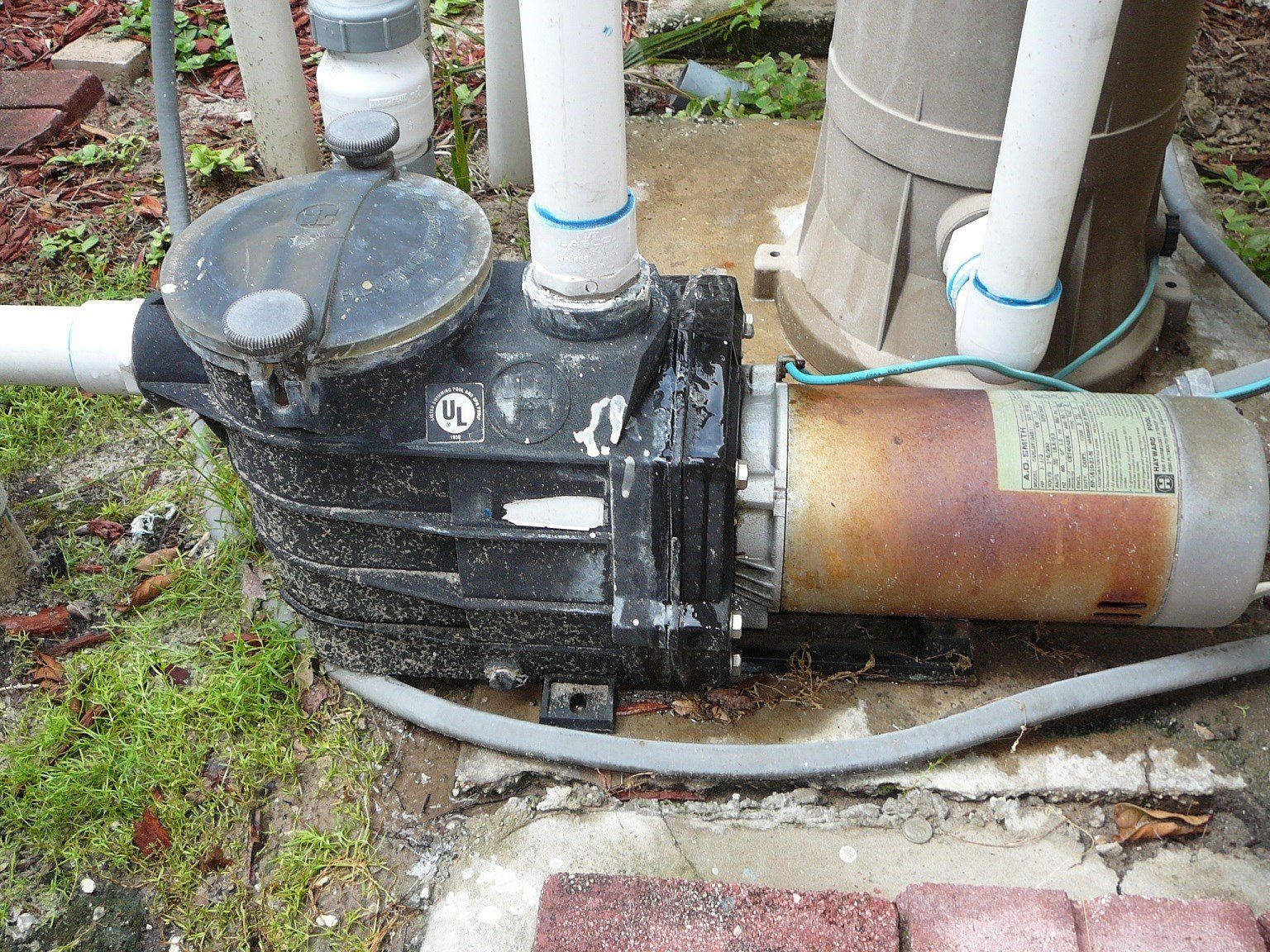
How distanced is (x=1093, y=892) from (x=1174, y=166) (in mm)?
2035

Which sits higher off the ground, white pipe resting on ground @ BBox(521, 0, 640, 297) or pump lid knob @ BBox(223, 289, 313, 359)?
white pipe resting on ground @ BBox(521, 0, 640, 297)

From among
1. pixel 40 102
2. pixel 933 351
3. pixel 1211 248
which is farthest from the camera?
pixel 40 102

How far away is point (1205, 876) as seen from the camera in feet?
5.68

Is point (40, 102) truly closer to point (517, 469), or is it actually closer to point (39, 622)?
point (39, 622)

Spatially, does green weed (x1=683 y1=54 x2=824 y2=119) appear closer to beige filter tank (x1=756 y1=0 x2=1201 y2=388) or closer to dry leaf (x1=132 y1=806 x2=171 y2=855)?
beige filter tank (x1=756 y1=0 x2=1201 y2=388)

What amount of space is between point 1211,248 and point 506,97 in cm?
187

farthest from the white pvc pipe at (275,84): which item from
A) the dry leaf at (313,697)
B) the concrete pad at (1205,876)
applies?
the concrete pad at (1205,876)

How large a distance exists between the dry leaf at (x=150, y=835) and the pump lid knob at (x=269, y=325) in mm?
944

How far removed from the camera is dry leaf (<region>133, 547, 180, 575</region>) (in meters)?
2.30

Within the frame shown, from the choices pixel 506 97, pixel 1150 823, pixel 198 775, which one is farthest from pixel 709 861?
pixel 506 97

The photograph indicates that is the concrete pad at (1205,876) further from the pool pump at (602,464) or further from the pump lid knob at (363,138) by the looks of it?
the pump lid knob at (363,138)

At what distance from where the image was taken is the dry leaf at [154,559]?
2.30 meters

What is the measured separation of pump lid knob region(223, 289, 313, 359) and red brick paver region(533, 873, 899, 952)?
856 mm

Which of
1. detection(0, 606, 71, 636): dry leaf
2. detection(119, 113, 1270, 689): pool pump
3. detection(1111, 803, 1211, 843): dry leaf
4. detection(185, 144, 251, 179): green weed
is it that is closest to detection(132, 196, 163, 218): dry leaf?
detection(185, 144, 251, 179): green weed
